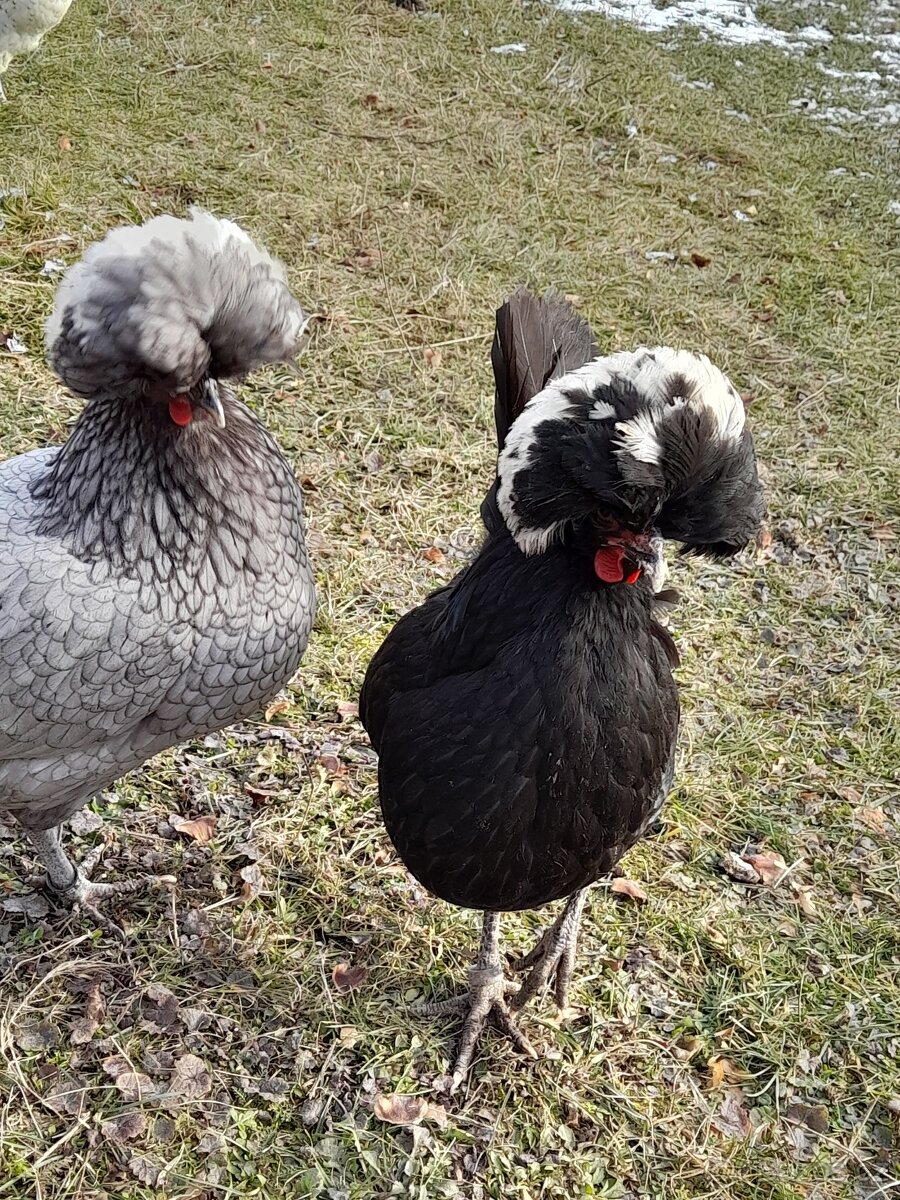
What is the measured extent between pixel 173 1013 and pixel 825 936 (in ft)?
7.40

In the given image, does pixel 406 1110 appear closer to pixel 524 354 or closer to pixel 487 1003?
pixel 487 1003

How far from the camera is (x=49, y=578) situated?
223 centimetres

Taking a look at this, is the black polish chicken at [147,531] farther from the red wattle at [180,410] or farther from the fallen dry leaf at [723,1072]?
the fallen dry leaf at [723,1072]

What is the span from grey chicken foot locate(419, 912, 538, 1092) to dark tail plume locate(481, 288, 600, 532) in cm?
132

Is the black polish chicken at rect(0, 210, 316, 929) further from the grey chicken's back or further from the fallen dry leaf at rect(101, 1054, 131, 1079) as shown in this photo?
the fallen dry leaf at rect(101, 1054, 131, 1079)

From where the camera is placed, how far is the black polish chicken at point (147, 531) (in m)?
2.01

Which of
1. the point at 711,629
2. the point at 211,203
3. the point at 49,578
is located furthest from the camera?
the point at 211,203

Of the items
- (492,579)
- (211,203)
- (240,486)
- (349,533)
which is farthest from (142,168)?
(492,579)

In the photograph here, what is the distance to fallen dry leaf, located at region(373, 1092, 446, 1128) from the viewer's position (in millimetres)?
2608

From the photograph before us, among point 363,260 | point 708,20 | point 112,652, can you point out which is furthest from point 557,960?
point 708,20

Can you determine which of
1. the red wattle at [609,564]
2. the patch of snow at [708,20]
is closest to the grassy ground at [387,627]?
the patch of snow at [708,20]

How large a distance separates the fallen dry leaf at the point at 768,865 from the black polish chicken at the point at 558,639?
1188 mm

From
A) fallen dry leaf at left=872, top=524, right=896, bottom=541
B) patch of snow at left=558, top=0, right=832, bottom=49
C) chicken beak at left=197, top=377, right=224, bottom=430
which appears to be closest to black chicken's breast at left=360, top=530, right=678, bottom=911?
chicken beak at left=197, top=377, right=224, bottom=430

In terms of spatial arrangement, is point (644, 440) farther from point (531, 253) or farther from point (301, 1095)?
point (531, 253)
